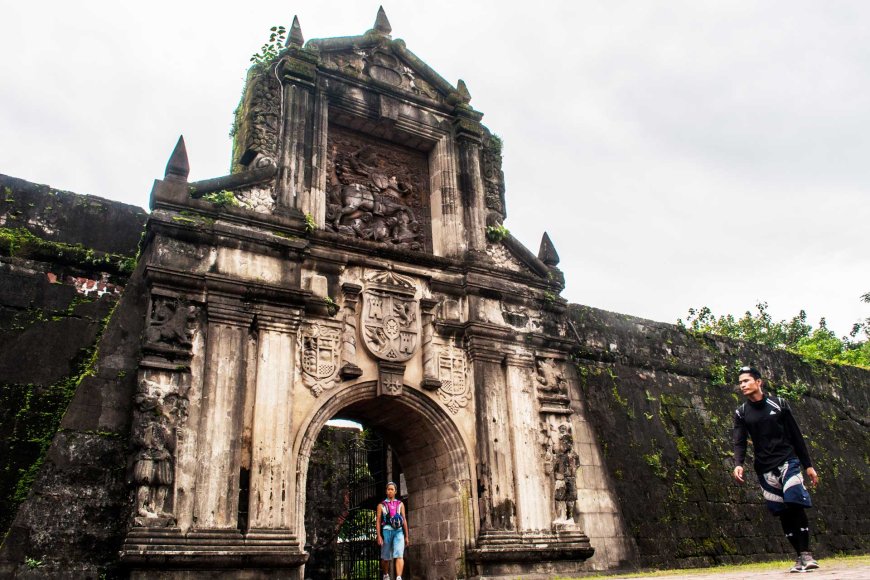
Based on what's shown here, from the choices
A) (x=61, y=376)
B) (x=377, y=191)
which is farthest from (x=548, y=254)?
(x=61, y=376)

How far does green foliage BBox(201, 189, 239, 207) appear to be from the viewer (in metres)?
8.65

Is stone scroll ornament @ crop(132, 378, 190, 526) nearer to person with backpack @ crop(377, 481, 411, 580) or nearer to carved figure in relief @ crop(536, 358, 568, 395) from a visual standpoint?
person with backpack @ crop(377, 481, 411, 580)

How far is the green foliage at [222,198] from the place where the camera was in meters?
8.65

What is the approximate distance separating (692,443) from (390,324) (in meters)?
6.64

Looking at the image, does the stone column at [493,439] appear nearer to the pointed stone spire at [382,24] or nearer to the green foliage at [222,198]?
the green foliage at [222,198]

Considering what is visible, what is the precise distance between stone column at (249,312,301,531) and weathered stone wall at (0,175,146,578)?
130 centimetres

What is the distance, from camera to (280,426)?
8.03 meters

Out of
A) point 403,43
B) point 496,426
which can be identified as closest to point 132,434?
point 496,426

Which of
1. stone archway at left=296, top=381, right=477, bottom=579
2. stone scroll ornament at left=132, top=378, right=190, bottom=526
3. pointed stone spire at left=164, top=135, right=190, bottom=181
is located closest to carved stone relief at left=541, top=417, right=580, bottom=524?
stone archway at left=296, top=381, right=477, bottom=579

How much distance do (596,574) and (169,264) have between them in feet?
21.8

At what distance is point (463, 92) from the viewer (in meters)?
11.5

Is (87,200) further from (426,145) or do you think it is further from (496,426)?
(496,426)

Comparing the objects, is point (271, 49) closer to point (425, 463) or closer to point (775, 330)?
point (425, 463)

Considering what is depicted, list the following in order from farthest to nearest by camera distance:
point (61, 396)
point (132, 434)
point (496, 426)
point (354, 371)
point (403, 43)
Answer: point (403, 43), point (496, 426), point (354, 371), point (61, 396), point (132, 434)
